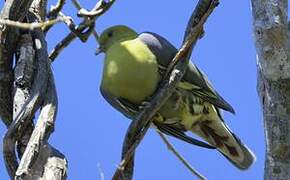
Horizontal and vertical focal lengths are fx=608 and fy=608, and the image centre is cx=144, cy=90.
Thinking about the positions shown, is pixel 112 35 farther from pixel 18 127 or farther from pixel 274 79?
pixel 18 127

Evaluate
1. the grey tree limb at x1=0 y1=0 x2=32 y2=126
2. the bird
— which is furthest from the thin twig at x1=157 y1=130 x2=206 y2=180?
the grey tree limb at x1=0 y1=0 x2=32 y2=126

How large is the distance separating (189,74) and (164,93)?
80cm

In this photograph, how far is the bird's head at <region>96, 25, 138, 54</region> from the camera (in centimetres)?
282

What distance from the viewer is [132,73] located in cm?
243

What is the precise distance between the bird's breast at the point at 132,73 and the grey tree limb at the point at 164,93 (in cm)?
63

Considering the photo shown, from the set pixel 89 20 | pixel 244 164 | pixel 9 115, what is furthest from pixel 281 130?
pixel 244 164

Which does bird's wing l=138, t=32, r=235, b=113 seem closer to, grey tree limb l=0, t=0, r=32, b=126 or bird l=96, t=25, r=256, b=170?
bird l=96, t=25, r=256, b=170

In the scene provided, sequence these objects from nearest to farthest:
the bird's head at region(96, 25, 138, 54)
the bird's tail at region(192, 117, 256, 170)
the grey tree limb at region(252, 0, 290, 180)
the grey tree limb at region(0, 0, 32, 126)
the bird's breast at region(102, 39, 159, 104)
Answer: the grey tree limb at region(0, 0, 32, 126) < the grey tree limb at region(252, 0, 290, 180) < the bird's breast at region(102, 39, 159, 104) < the bird's tail at region(192, 117, 256, 170) < the bird's head at region(96, 25, 138, 54)

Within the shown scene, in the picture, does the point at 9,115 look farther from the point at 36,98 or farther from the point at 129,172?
the point at 129,172

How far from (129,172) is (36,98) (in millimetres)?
308

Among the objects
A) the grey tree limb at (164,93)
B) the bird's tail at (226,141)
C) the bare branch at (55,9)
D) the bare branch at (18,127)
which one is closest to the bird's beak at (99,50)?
the bird's tail at (226,141)

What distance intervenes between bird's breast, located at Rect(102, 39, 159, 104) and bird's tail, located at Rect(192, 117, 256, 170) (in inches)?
16.1

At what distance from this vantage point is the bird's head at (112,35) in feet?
9.25

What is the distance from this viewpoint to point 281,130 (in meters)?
1.75
